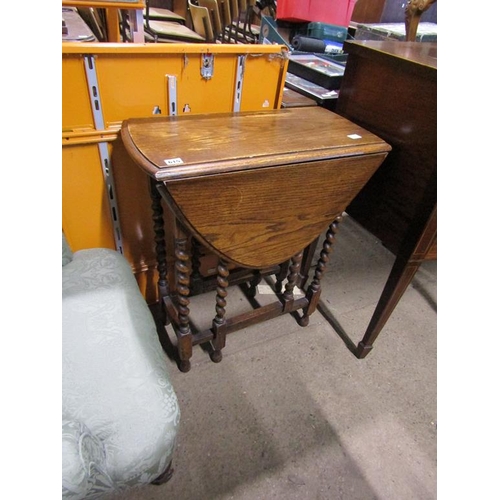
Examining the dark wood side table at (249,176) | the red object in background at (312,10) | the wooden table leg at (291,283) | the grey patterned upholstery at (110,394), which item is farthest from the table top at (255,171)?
the red object in background at (312,10)

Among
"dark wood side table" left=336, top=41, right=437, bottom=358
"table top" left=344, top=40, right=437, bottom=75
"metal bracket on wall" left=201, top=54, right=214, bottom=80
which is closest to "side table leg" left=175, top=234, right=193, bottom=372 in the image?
"metal bracket on wall" left=201, top=54, right=214, bottom=80

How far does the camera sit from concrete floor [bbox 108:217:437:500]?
1.04 m

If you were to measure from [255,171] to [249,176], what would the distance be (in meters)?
0.02

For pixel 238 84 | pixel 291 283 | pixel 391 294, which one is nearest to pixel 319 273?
pixel 291 283

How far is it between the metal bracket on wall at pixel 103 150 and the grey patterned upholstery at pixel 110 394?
11.0 inches

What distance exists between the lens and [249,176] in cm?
82

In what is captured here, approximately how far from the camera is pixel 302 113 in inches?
44.0

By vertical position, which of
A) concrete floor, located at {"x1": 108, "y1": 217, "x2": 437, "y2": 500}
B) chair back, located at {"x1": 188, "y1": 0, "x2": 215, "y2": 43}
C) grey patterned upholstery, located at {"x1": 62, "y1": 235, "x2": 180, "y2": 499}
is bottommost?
concrete floor, located at {"x1": 108, "y1": 217, "x2": 437, "y2": 500}

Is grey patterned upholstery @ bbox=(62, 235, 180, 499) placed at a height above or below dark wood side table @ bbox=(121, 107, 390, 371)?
below

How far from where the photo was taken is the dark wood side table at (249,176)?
2.55 ft

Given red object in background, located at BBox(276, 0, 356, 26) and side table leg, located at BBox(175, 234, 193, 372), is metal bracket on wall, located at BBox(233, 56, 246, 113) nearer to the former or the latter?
side table leg, located at BBox(175, 234, 193, 372)

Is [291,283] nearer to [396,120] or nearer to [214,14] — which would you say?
[396,120]

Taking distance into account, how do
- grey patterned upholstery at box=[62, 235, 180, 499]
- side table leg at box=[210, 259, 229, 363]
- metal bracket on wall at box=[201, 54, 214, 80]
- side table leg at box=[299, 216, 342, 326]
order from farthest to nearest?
side table leg at box=[299, 216, 342, 326]
side table leg at box=[210, 259, 229, 363]
metal bracket on wall at box=[201, 54, 214, 80]
grey patterned upholstery at box=[62, 235, 180, 499]

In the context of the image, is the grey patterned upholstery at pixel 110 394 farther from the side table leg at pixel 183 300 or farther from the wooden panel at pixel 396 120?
the wooden panel at pixel 396 120
